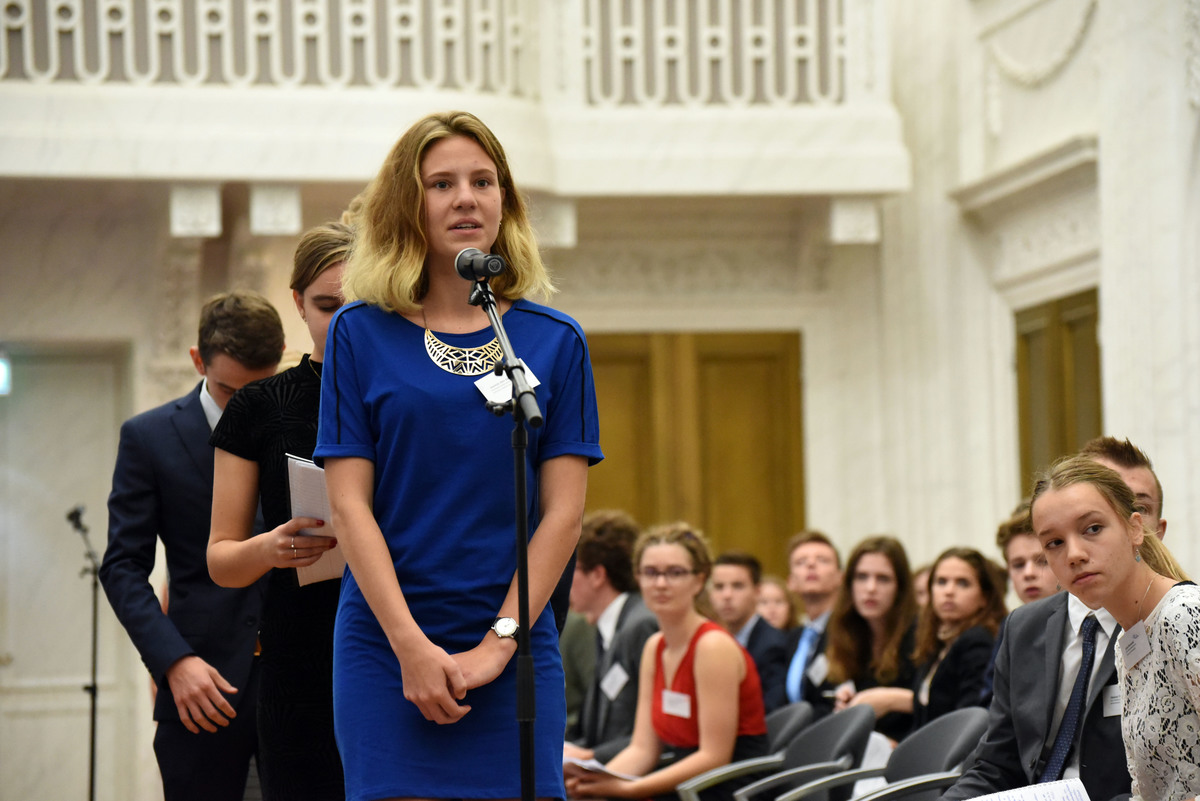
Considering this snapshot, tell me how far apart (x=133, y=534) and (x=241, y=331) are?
0.50 m

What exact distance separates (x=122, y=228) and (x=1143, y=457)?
7.25m

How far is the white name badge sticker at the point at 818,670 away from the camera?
21.0 feet

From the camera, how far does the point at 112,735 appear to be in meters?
9.42

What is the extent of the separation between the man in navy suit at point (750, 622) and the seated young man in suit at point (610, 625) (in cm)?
48

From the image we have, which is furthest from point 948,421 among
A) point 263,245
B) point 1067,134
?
point 263,245

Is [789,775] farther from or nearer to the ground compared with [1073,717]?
nearer to the ground

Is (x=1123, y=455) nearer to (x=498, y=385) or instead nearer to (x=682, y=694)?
(x=498, y=385)

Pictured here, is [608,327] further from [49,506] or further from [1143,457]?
[1143,457]

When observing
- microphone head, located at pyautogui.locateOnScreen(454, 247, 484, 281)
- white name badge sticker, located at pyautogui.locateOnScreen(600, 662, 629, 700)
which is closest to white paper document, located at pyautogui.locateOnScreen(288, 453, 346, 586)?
microphone head, located at pyautogui.locateOnScreen(454, 247, 484, 281)

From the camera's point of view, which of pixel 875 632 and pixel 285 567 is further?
pixel 875 632

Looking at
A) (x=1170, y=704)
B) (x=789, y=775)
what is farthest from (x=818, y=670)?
(x=1170, y=704)

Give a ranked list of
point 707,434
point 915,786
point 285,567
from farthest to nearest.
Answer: point 707,434 < point 915,786 < point 285,567

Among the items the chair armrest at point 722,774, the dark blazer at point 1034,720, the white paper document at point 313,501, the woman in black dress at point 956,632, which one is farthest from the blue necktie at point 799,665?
the white paper document at point 313,501

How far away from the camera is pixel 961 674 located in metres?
5.03
